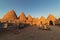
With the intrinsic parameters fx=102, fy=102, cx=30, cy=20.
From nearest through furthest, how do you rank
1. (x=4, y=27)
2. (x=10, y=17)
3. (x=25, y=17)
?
(x=4, y=27) → (x=10, y=17) → (x=25, y=17)

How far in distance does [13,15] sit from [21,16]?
9972mm

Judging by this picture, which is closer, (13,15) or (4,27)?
(4,27)

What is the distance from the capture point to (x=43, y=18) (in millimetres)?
100125

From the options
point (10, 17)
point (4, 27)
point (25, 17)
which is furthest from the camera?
point (25, 17)

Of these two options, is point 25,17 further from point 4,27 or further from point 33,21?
point 4,27

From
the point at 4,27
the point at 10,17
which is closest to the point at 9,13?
the point at 10,17

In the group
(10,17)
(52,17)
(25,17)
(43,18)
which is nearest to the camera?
(52,17)

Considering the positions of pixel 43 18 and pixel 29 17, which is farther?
pixel 29 17

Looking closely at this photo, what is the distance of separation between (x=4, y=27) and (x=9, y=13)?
325 ft

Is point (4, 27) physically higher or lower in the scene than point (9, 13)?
lower

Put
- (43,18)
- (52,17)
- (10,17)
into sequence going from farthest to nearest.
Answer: (10,17) < (43,18) < (52,17)

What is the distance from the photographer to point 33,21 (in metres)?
121

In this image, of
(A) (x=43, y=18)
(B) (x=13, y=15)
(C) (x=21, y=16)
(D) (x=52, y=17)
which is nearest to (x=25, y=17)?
(C) (x=21, y=16)

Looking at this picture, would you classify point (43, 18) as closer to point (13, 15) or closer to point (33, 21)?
point (33, 21)
